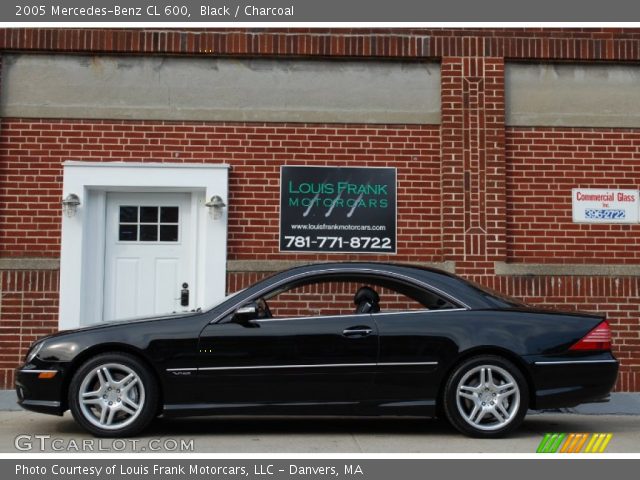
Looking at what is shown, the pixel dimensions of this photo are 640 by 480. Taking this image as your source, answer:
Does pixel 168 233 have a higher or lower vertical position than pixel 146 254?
higher

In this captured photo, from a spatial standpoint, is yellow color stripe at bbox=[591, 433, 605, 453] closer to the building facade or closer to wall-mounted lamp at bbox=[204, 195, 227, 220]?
the building facade

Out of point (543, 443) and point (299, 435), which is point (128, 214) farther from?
point (543, 443)

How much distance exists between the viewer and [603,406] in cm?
925

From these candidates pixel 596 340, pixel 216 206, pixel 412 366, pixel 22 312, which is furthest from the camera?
pixel 216 206

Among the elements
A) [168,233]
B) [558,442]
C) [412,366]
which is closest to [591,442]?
[558,442]

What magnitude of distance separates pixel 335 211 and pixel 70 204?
3161mm

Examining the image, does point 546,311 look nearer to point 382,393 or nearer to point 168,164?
point 382,393

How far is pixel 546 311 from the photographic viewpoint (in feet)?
24.4

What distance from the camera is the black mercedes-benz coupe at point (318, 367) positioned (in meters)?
7.02

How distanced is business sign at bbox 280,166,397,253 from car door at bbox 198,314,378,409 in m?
3.68

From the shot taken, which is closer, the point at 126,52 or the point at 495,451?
the point at 495,451

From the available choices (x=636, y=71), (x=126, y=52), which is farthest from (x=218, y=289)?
(x=636, y=71)

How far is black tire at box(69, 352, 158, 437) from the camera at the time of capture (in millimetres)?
6984

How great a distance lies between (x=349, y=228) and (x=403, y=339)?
3.75m
